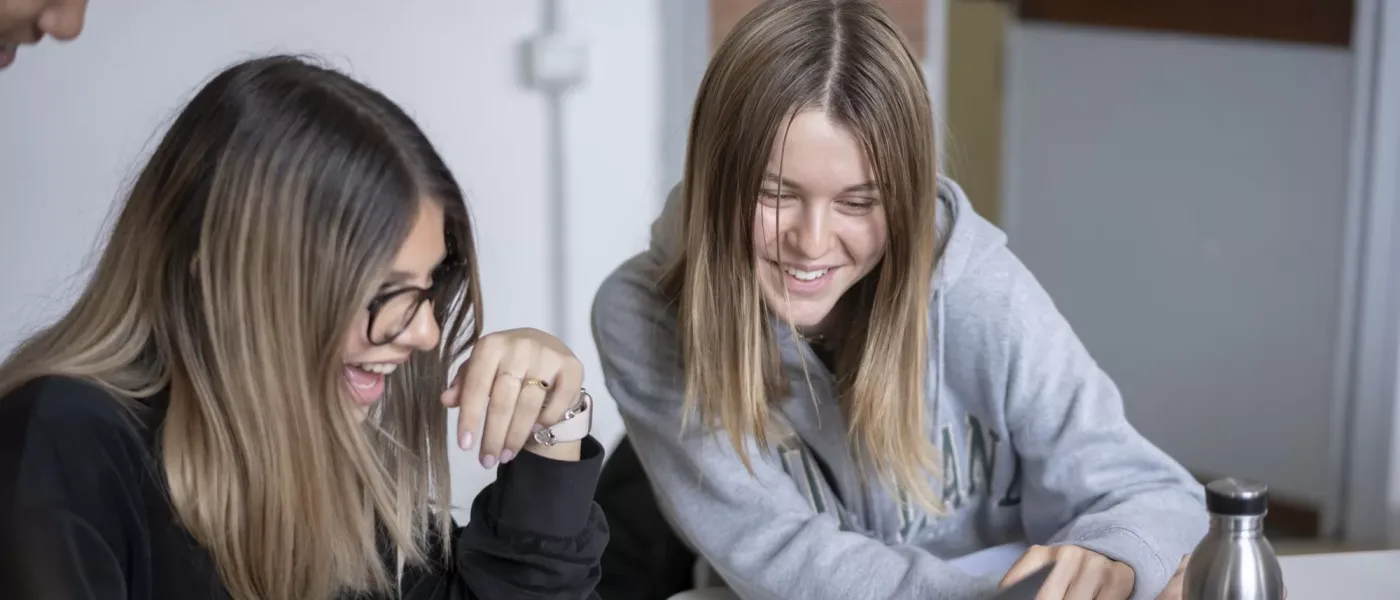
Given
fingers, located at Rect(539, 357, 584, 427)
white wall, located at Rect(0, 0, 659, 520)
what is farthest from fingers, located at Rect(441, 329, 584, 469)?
white wall, located at Rect(0, 0, 659, 520)

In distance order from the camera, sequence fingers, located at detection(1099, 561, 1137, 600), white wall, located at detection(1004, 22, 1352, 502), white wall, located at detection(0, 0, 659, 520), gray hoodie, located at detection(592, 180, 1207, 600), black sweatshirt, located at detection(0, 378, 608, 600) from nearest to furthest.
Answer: black sweatshirt, located at detection(0, 378, 608, 600) < fingers, located at detection(1099, 561, 1137, 600) < gray hoodie, located at detection(592, 180, 1207, 600) < white wall, located at detection(0, 0, 659, 520) < white wall, located at detection(1004, 22, 1352, 502)

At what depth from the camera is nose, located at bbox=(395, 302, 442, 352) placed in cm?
111

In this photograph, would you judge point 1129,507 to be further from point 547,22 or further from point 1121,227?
point 1121,227

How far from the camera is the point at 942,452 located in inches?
60.7

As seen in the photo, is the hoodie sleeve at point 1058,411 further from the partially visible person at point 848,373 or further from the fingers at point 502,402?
the fingers at point 502,402

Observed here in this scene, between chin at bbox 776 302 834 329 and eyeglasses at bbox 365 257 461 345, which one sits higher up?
eyeglasses at bbox 365 257 461 345

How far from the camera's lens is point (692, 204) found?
1387 millimetres

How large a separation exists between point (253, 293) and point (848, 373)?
0.65m

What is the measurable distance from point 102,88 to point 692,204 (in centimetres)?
128

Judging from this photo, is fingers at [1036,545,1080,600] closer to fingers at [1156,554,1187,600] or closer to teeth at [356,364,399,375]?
fingers at [1156,554,1187,600]

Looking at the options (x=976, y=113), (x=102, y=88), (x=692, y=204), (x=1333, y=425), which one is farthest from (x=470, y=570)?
(x=976, y=113)

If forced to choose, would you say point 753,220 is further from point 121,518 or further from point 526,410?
point 121,518

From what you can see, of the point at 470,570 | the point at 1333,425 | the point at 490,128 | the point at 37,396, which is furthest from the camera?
the point at 1333,425

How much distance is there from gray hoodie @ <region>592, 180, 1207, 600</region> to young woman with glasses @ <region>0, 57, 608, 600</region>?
0.99 feet
